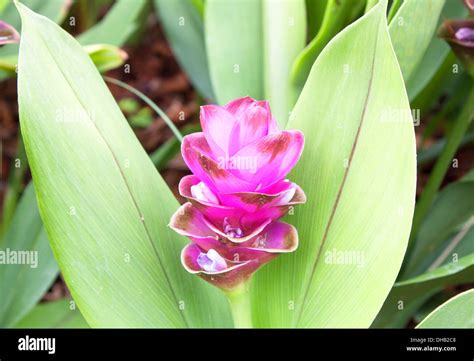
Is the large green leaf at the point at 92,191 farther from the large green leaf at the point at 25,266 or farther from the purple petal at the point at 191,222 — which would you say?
the large green leaf at the point at 25,266

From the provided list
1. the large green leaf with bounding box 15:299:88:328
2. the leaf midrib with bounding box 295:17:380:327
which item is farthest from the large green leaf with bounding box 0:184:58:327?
the leaf midrib with bounding box 295:17:380:327

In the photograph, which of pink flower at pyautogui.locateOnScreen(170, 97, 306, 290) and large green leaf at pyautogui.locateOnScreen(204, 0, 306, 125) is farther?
large green leaf at pyautogui.locateOnScreen(204, 0, 306, 125)

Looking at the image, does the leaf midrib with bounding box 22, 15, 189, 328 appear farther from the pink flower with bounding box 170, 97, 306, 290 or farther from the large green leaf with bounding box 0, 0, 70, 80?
the large green leaf with bounding box 0, 0, 70, 80

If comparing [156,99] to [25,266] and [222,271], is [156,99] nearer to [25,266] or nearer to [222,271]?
[25,266]

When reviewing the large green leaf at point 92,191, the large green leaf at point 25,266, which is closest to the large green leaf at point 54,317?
the large green leaf at point 25,266
